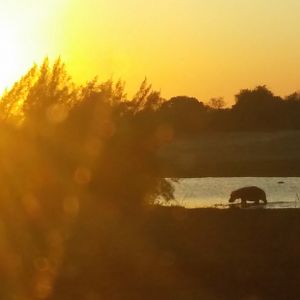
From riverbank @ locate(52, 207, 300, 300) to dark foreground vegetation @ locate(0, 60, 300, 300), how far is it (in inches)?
0.8

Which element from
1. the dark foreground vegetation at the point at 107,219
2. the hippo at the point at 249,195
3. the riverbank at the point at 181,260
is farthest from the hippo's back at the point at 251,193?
the riverbank at the point at 181,260

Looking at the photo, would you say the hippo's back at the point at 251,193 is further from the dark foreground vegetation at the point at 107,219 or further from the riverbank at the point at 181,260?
the riverbank at the point at 181,260

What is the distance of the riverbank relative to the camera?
38.3ft

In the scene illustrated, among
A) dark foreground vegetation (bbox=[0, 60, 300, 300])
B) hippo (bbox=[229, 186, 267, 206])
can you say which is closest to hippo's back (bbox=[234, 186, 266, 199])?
hippo (bbox=[229, 186, 267, 206])

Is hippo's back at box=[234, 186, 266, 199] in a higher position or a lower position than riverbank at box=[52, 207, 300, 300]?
higher

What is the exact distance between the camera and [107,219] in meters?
18.6

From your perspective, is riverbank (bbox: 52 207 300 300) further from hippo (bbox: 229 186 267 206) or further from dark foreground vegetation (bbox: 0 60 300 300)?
hippo (bbox: 229 186 267 206)

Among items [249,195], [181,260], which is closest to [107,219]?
[181,260]

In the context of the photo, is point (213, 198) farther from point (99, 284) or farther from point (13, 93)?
point (99, 284)

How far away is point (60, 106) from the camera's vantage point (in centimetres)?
2303

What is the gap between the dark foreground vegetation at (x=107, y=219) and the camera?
1212 cm

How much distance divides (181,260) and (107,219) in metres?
4.83

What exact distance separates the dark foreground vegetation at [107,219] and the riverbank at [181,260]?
0.02 m

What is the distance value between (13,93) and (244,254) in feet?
29.6
